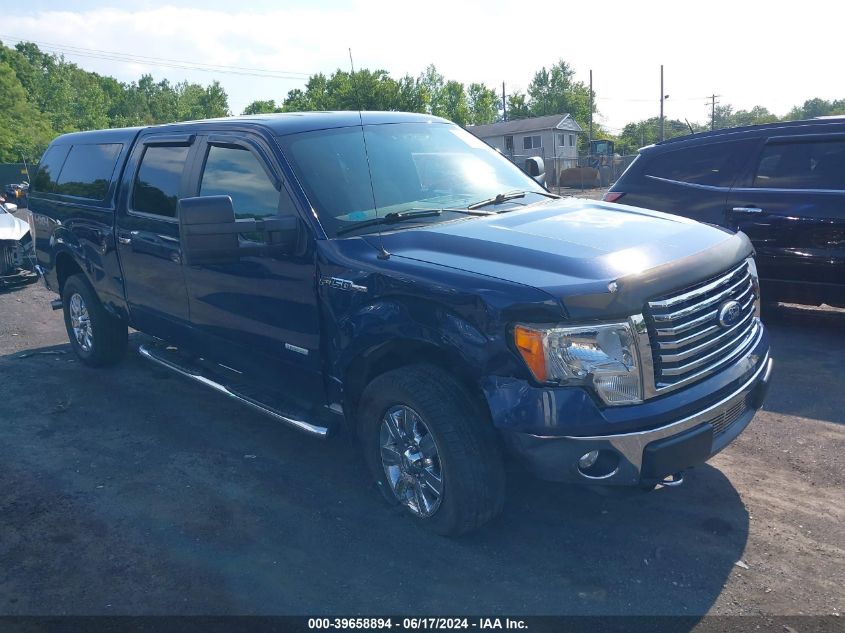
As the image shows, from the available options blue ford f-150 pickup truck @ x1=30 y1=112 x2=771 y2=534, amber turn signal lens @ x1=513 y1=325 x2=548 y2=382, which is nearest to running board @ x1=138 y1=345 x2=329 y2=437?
blue ford f-150 pickup truck @ x1=30 y1=112 x2=771 y2=534

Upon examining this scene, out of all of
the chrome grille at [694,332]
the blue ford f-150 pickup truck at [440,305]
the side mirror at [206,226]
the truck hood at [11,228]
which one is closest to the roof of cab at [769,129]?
the blue ford f-150 pickup truck at [440,305]

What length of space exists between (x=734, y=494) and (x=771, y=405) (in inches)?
59.6

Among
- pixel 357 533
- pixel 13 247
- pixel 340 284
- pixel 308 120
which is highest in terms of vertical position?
pixel 308 120

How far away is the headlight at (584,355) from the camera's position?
3125 millimetres

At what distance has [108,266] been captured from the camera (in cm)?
610

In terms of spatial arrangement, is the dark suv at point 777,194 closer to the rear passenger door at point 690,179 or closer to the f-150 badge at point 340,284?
the rear passenger door at point 690,179

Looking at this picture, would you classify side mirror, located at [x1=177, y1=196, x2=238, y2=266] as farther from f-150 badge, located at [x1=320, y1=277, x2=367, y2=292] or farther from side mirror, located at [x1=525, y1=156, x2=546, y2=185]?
side mirror, located at [x1=525, y1=156, x2=546, y2=185]

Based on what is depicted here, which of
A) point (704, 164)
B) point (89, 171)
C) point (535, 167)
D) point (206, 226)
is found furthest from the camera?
point (704, 164)

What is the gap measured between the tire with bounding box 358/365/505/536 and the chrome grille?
0.83 meters

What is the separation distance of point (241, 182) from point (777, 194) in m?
4.88

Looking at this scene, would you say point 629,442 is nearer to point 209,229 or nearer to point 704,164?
point 209,229

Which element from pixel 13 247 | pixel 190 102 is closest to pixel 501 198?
pixel 13 247

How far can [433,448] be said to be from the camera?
360 cm

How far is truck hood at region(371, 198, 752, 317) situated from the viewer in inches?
125
